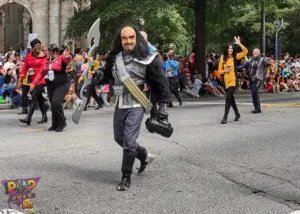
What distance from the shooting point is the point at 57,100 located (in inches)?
403

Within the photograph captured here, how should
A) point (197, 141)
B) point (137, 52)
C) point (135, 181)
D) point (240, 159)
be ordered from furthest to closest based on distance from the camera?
point (197, 141) < point (240, 159) < point (135, 181) < point (137, 52)

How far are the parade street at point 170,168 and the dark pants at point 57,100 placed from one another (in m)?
0.33

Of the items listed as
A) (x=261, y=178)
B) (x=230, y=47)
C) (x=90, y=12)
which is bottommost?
(x=261, y=178)

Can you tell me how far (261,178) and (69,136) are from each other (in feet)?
13.8

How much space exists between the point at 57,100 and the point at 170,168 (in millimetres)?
3861

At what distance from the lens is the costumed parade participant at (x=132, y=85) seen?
5949 millimetres

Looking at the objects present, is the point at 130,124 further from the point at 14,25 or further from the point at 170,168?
the point at 14,25

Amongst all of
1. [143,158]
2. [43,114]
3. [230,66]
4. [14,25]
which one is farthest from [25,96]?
[14,25]

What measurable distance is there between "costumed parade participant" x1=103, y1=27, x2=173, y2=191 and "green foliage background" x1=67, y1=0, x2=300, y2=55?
7698 millimetres

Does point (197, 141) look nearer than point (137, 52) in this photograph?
No

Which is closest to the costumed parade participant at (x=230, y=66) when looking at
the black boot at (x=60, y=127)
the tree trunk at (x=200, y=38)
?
the black boot at (x=60, y=127)

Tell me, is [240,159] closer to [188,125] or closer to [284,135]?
[284,135]

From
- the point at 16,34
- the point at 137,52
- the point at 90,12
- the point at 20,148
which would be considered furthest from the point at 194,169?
the point at 16,34

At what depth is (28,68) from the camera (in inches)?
443
